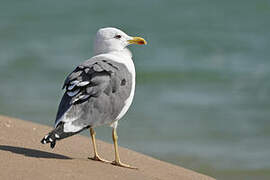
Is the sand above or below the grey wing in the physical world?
below

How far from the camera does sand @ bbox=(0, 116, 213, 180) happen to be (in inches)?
170

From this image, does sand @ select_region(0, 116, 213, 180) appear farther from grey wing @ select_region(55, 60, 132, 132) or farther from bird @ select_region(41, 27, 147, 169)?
grey wing @ select_region(55, 60, 132, 132)

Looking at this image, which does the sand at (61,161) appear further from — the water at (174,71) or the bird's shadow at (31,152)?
the water at (174,71)

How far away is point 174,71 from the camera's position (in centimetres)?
1272

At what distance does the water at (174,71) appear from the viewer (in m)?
8.95

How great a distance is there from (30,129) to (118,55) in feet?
4.43

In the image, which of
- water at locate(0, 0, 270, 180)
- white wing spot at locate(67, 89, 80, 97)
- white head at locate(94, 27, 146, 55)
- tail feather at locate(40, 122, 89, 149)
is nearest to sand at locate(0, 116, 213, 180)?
tail feather at locate(40, 122, 89, 149)

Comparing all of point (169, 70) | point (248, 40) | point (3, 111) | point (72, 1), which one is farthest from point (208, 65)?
point (72, 1)

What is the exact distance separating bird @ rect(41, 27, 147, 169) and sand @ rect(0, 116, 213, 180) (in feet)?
0.76

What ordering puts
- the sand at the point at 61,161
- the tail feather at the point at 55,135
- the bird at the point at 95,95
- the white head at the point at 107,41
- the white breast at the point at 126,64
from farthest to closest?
the white head at the point at 107,41
the white breast at the point at 126,64
the bird at the point at 95,95
the tail feather at the point at 55,135
the sand at the point at 61,161

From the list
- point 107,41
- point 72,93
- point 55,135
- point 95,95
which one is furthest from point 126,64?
point 55,135

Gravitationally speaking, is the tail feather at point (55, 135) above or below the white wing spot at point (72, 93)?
below

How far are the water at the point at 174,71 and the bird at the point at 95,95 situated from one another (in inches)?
125

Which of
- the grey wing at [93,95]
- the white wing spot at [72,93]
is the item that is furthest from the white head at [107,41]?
the white wing spot at [72,93]
